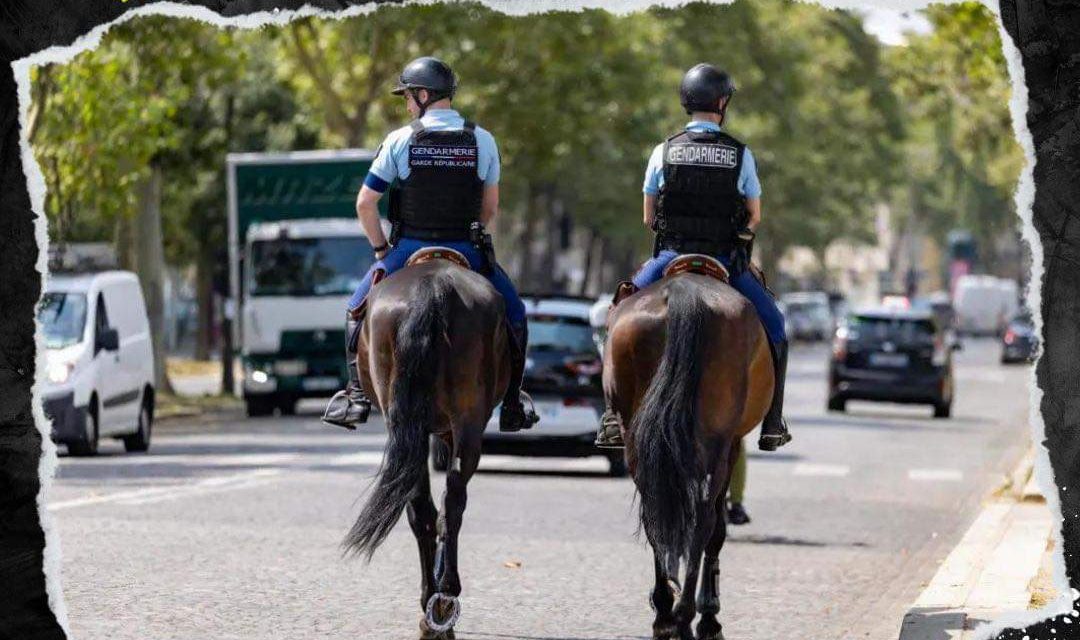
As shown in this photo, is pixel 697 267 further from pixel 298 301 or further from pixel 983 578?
pixel 298 301

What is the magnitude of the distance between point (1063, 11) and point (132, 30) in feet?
73.4

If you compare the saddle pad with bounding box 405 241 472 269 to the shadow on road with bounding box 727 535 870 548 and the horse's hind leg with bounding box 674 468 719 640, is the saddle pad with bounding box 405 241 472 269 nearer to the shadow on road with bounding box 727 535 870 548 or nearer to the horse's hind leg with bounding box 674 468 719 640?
the horse's hind leg with bounding box 674 468 719 640

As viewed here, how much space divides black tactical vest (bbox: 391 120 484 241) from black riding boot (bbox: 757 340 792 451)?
4.63 feet

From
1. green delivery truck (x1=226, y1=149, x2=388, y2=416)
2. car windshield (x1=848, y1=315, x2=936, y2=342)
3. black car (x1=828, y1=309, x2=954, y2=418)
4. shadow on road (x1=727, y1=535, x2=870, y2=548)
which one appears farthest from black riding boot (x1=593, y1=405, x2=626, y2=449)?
car windshield (x1=848, y1=315, x2=936, y2=342)

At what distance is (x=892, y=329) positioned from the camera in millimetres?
36688

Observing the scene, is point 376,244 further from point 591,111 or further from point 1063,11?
point 591,111

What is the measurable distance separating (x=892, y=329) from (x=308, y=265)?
9.09 meters

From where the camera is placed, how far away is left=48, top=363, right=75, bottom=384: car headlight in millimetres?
23375

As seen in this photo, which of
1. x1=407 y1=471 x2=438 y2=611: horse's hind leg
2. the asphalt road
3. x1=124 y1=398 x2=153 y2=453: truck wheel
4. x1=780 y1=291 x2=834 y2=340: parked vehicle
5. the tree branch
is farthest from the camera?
x1=780 y1=291 x2=834 y2=340: parked vehicle

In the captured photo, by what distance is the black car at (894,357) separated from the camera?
36.5 meters

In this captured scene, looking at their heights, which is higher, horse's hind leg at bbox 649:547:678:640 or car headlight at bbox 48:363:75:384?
horse's hind leg at bbox 649:547:678:640

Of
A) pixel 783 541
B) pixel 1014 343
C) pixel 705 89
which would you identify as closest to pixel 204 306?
pixel 1014 343

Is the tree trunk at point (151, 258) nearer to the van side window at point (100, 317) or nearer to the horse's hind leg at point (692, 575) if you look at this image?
the van side window at point (100, 317)

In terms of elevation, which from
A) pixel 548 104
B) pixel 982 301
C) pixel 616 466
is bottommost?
pixel 982 301
